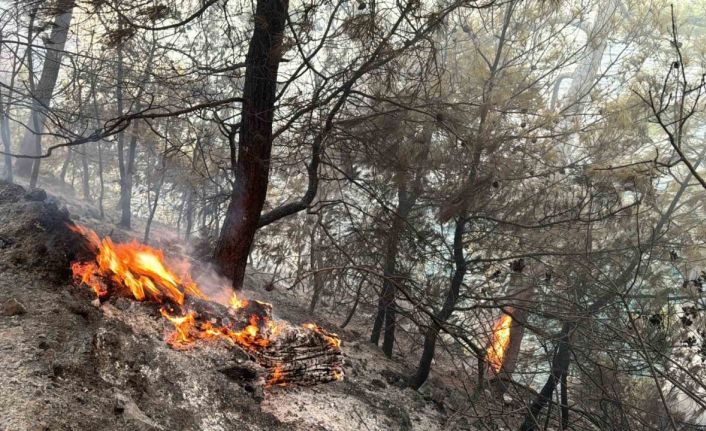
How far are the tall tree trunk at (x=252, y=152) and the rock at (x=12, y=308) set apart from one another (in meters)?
2.14

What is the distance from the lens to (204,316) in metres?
4.33

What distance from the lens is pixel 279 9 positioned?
4559 mm

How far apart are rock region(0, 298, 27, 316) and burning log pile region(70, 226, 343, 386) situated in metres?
0.56

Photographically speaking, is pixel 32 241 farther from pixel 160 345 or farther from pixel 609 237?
pixel 609 237

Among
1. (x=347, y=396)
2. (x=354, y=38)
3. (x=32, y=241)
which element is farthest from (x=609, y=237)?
(x=32, y=241)

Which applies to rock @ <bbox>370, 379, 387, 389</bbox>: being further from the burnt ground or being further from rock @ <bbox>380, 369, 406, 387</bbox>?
the burnt ground

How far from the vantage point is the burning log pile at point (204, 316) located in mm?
3975

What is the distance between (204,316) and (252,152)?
6.17ft

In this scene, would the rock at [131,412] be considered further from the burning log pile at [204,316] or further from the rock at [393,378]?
the rock at [393,378]

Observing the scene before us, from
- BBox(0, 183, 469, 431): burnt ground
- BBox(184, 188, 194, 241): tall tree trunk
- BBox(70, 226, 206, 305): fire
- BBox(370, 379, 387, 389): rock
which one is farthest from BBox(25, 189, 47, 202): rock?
BBox(370, 379, 387, 389): rock

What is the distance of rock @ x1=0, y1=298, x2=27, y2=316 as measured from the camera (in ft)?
10.3

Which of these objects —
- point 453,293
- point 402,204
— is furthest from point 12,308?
point 402,204

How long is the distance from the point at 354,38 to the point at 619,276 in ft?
17.9

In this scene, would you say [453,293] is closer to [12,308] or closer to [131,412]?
[131,412]
